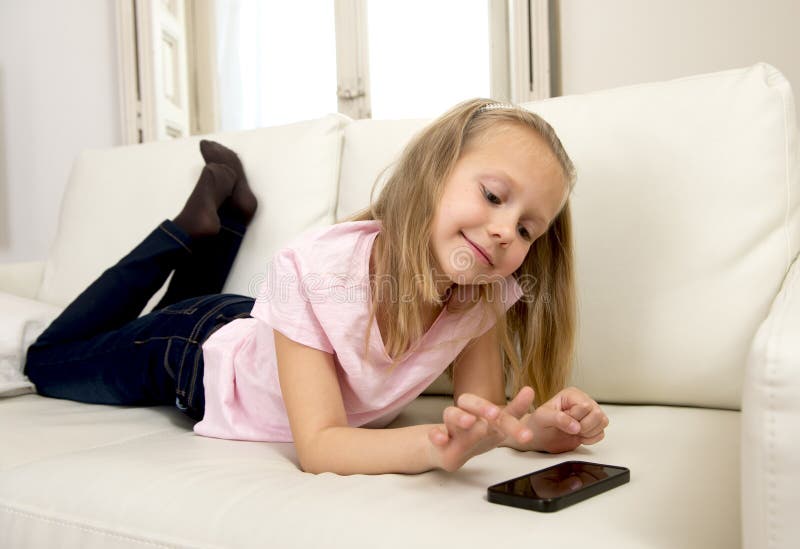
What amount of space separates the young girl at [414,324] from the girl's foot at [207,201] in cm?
A: 22

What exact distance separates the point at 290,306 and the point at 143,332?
48 centimetres

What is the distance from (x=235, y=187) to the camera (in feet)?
4.81

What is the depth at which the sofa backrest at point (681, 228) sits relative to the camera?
40.6 inches

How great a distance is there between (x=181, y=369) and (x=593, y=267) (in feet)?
2.15

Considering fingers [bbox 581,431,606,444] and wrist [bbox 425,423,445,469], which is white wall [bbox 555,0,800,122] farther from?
wrist [bbox 425,423,445,469]

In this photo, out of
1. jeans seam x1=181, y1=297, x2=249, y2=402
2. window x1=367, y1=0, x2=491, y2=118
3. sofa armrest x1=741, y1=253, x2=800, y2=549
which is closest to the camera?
sofa armrest x1=741, y1=253, x2=800, y2=549

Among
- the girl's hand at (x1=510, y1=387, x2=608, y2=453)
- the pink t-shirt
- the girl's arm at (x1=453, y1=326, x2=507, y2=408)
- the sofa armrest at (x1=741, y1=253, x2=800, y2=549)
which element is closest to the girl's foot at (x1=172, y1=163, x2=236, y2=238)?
the pink t-shirt

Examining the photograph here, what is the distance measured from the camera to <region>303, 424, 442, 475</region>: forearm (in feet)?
2.54

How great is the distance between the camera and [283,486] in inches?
29.4

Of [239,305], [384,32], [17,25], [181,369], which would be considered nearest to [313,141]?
[239,305]

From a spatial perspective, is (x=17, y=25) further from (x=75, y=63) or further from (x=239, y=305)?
(x=239, y=305)

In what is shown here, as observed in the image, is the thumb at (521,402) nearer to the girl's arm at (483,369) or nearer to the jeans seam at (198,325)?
the girl's arm at (483,369)

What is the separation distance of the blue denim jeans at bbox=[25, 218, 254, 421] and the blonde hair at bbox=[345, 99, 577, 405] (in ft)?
1.16

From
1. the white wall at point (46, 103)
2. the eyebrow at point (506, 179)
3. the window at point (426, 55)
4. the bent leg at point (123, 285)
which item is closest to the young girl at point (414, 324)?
the eyebrow at point (506, 179)
